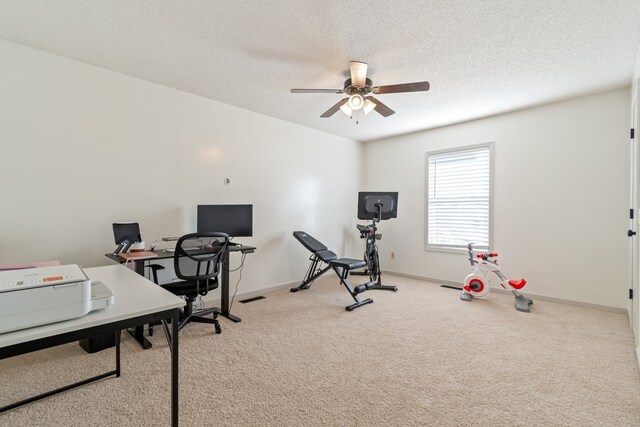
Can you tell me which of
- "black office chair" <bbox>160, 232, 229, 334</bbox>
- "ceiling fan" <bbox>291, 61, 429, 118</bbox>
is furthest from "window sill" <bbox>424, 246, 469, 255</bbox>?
"black office chair" <bbox>160, 232, 229, 334</bbox>

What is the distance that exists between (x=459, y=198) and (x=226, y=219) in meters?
3.60

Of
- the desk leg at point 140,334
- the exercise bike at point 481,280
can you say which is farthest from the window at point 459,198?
the desk leg at point 140,334

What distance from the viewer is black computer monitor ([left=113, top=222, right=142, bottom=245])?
2770 mm

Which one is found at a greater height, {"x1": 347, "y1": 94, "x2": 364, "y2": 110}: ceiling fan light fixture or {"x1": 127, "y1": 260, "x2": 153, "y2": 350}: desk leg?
{"x1": 347, "y1": 94, "x2": 364, "y2": 110}: ceiling fan light fixture

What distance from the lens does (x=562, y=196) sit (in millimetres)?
3762

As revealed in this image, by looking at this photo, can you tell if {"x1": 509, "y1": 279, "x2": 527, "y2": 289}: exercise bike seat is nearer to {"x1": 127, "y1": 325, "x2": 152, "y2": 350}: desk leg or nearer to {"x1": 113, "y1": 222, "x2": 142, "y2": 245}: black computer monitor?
{"x1": 127, "y1": 325, "x2": 152, "y2": 350}: desk leg

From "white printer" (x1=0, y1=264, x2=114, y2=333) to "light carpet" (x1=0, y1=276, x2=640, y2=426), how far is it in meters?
0.96

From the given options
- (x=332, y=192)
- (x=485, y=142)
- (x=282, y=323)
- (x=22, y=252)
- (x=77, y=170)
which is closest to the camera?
(x=22, y=252)

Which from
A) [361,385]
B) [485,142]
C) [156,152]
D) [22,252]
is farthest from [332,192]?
[22,252]

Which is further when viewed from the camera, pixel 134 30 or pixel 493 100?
pixel 493 100

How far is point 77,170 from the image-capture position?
9.18ft

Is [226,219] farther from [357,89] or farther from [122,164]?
[357,89]

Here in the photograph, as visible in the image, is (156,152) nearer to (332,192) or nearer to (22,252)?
(22,252)

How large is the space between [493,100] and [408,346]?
3.19m
